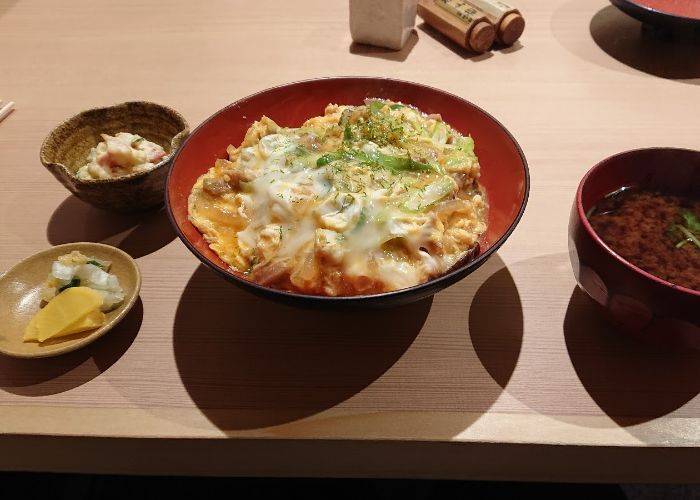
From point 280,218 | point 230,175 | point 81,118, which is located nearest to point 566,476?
point 280,218

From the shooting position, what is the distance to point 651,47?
2.16 m

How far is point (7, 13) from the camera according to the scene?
2.57 m

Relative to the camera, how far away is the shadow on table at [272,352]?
1.02 metres

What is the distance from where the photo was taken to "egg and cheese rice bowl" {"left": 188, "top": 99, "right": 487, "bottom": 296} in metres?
1.02

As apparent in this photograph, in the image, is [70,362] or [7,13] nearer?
[70,362]

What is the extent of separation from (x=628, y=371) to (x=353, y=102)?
0.95m

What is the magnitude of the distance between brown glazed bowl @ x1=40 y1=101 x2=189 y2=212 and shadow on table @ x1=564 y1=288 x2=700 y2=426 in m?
1.07

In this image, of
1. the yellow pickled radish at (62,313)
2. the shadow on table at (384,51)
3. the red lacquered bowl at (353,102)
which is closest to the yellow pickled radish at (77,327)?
the yellow pickled radish at (62,313)

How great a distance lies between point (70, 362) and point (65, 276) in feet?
0.63

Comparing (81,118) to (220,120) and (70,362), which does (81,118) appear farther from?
(70,362)

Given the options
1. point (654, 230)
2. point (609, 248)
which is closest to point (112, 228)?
point (609, 248)

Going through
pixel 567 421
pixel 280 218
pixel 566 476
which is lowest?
pixel 566 476

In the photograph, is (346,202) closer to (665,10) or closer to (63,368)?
(63,368)

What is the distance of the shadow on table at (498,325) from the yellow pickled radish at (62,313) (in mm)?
821
